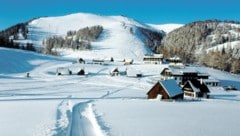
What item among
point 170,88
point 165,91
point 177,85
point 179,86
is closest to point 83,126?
point 165,91

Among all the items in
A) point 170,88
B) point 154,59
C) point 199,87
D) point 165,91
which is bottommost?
point 199,87

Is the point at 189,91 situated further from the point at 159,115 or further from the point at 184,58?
the point at 184,58

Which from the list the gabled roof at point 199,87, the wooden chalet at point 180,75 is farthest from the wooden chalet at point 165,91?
the wooden chalet at point 180,75

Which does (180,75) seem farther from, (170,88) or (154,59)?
(154,59)

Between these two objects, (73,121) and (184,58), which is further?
(184,58)

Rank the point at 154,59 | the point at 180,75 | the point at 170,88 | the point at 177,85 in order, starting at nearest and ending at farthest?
the point at 170,88
the point at 177,85
the point at 180,75
the point at 154,59

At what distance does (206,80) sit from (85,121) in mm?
75631

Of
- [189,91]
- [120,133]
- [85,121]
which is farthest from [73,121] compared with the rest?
[189,91]

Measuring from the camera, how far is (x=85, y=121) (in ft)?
106

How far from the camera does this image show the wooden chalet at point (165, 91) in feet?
202

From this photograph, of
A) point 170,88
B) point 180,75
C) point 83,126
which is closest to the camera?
point 83,126

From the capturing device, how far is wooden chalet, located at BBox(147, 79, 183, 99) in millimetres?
61469

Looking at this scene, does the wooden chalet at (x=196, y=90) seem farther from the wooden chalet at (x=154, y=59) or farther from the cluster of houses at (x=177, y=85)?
the wooden chalet at (x=154, y=59)

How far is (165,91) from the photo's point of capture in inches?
2424
